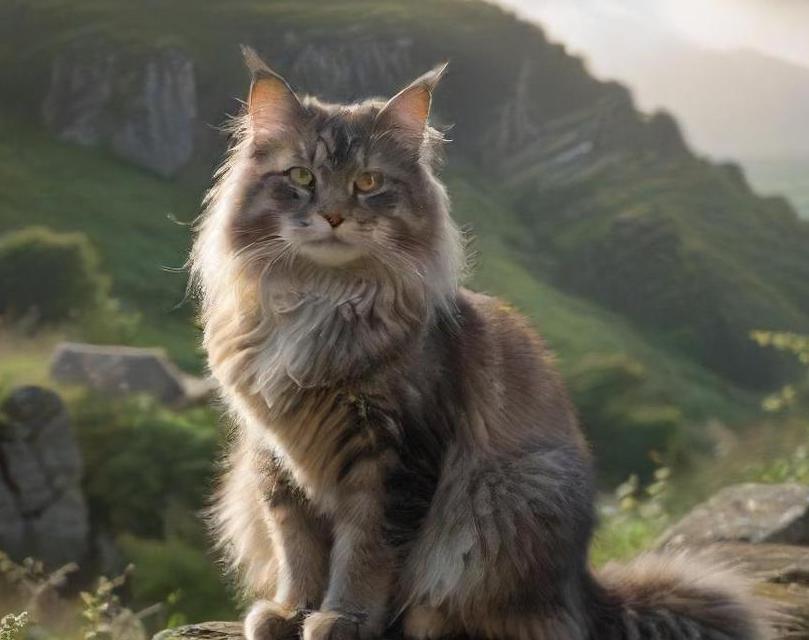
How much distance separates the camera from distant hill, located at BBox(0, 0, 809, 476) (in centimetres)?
1494

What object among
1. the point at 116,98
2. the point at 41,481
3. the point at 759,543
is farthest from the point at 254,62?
the point at 116,98

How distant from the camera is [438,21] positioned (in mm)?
18438

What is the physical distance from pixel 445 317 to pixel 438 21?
1658 centimetres

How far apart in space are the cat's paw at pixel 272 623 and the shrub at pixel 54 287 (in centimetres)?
939

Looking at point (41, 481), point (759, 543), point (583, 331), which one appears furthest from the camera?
point (583, 331)

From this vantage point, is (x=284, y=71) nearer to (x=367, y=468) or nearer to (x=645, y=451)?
(x=645, y=451)

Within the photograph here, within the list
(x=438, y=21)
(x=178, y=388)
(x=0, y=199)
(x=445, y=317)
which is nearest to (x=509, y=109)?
(x=438, y=21)

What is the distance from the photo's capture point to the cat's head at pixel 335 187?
2.62m

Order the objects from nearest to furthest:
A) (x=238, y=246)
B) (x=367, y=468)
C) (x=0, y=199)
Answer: (x=367, y=468)
(x=238, y=246)
(x=0, y=199)

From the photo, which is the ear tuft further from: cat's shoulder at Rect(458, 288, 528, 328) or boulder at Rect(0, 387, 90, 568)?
boulder at Rect(0, 387, 90, 568)

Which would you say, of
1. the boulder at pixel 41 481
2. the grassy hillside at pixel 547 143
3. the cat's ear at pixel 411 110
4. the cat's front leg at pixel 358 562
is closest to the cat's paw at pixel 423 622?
the cat's front leg at pixel 358 562

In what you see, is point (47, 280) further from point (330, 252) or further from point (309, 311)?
point (330, 252)

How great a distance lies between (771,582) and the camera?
11.5 ft

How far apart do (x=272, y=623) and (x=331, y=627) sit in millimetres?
204
